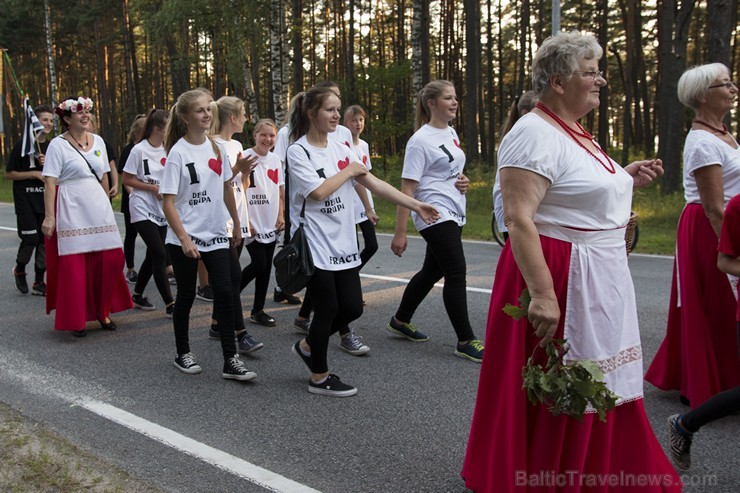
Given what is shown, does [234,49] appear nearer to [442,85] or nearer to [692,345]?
[442,85]

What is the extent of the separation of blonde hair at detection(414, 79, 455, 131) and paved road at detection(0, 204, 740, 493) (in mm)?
1848

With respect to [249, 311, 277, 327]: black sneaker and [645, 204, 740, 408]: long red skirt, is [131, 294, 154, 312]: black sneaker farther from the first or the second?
[645, 204, 740, 408]: long red skirt

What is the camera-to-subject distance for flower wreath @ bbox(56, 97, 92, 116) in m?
6.70

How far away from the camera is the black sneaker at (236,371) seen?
5258 mm

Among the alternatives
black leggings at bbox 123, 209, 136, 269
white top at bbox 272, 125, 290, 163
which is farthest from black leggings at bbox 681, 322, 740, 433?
black leggings at bbox 123, 209, 136, 269

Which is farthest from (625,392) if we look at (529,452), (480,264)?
(480,264)

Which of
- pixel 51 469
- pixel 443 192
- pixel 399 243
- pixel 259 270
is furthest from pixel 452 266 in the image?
pixel 51 469

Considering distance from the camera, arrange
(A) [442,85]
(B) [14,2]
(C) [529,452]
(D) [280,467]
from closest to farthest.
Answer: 1. (C) [529,452]
2. (D) [280,467]
3. (A) [442,85]
4. (B) [14,2]

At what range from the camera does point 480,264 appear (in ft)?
33.1

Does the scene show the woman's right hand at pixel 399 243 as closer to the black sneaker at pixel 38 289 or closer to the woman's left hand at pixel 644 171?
the woman's left hand at pixel 644 171

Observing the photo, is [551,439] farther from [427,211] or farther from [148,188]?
[148,188]

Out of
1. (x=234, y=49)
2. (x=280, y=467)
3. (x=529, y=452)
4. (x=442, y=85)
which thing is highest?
(x=234, y=49)

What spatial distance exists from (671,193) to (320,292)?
14023 mm

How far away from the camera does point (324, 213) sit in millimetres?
4887
